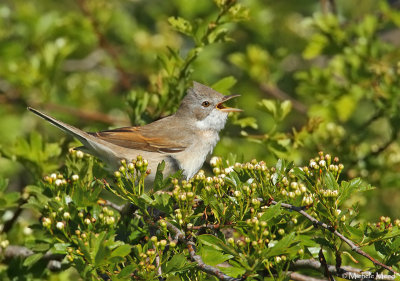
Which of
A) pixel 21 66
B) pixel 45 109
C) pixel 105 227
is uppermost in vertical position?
pixel 105 227

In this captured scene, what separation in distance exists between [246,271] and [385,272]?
114 cm

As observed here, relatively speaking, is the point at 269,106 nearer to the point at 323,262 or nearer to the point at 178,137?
the point at 178,137

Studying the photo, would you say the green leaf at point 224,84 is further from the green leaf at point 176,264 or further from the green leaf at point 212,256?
the green leaf at point 176,264

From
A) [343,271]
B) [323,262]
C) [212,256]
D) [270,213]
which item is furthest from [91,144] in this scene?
[343,271]

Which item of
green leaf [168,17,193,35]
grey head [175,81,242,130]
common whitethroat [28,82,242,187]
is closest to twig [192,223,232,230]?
common whitethroat [28,82,242,187]

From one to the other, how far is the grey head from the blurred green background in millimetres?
195

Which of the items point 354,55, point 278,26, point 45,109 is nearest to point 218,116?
point 354,55

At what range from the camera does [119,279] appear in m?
2.81

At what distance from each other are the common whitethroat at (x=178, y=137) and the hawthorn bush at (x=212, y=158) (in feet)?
0.58

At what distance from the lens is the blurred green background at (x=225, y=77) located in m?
4.76

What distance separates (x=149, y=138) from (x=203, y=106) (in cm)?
70

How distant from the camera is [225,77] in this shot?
4.91 m

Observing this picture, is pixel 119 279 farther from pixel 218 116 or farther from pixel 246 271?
pixel 218 116

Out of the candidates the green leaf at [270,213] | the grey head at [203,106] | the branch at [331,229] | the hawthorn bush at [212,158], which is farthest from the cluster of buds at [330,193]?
the grey head at [203,106]
